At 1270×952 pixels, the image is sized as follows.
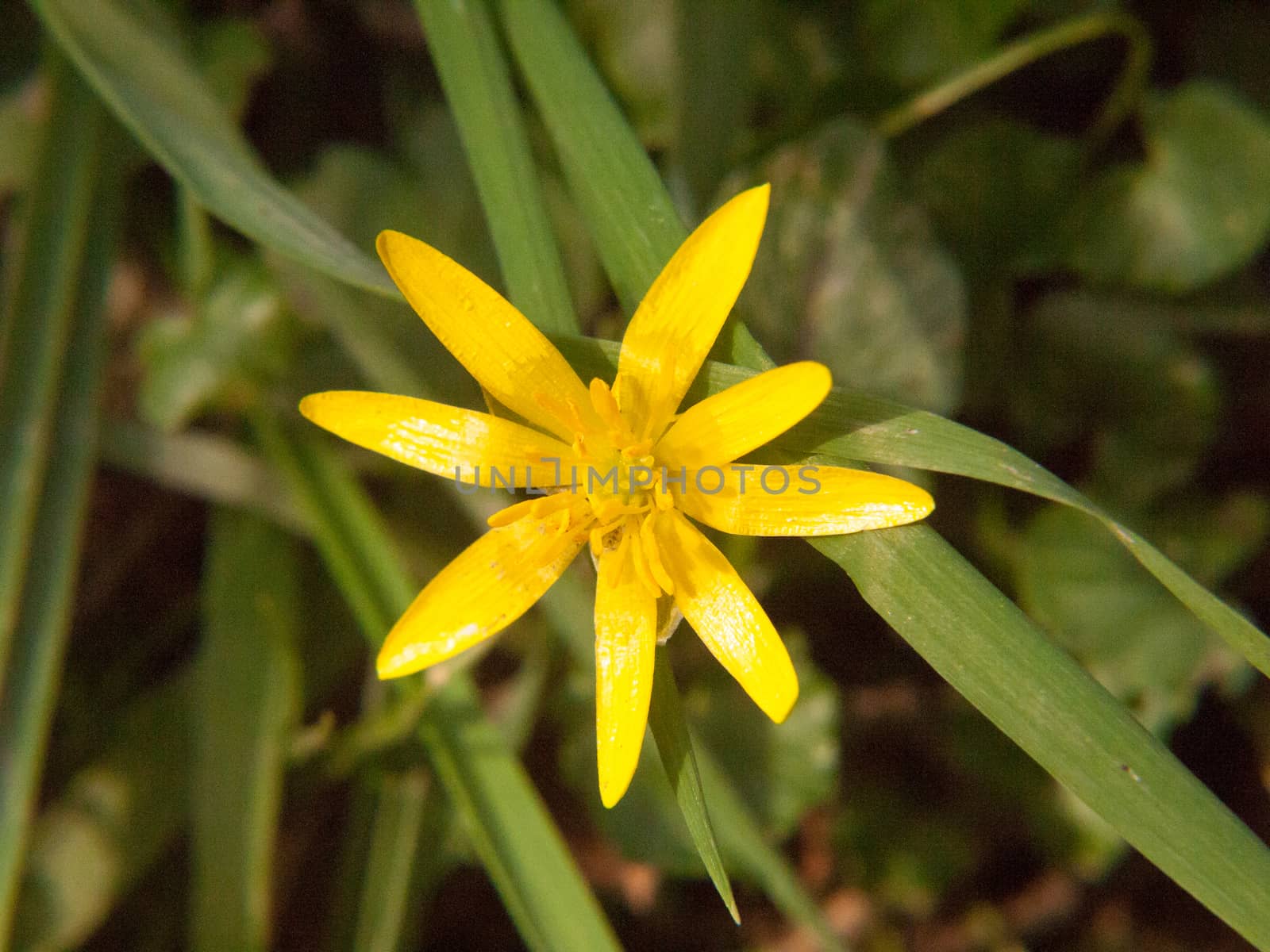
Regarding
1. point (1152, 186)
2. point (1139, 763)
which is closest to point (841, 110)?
point (1152, 186)

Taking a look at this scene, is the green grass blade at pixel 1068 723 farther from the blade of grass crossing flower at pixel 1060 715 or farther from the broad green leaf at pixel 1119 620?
the broad green leaf at pixel 1119 620

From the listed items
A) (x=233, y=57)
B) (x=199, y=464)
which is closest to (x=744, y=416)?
(x=199, y=464)

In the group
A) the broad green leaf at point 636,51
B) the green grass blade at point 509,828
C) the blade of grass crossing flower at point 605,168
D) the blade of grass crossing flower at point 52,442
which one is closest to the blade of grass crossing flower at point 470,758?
the green grass blade at point 509,828

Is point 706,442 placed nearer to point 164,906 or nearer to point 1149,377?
point 1149,377

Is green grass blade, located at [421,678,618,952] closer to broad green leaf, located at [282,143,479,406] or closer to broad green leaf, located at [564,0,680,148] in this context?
broad green leaf, located at [282,143,479,406]

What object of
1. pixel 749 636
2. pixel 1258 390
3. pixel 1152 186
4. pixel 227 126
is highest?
pixel 227 126

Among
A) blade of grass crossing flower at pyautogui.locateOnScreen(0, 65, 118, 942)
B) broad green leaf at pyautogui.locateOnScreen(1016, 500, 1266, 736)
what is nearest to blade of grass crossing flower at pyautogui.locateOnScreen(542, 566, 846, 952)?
broad green leaf at pyautogui.locateOnScreen(1016, 500, 1266, 736)

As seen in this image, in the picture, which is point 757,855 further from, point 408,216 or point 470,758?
point 408,216
